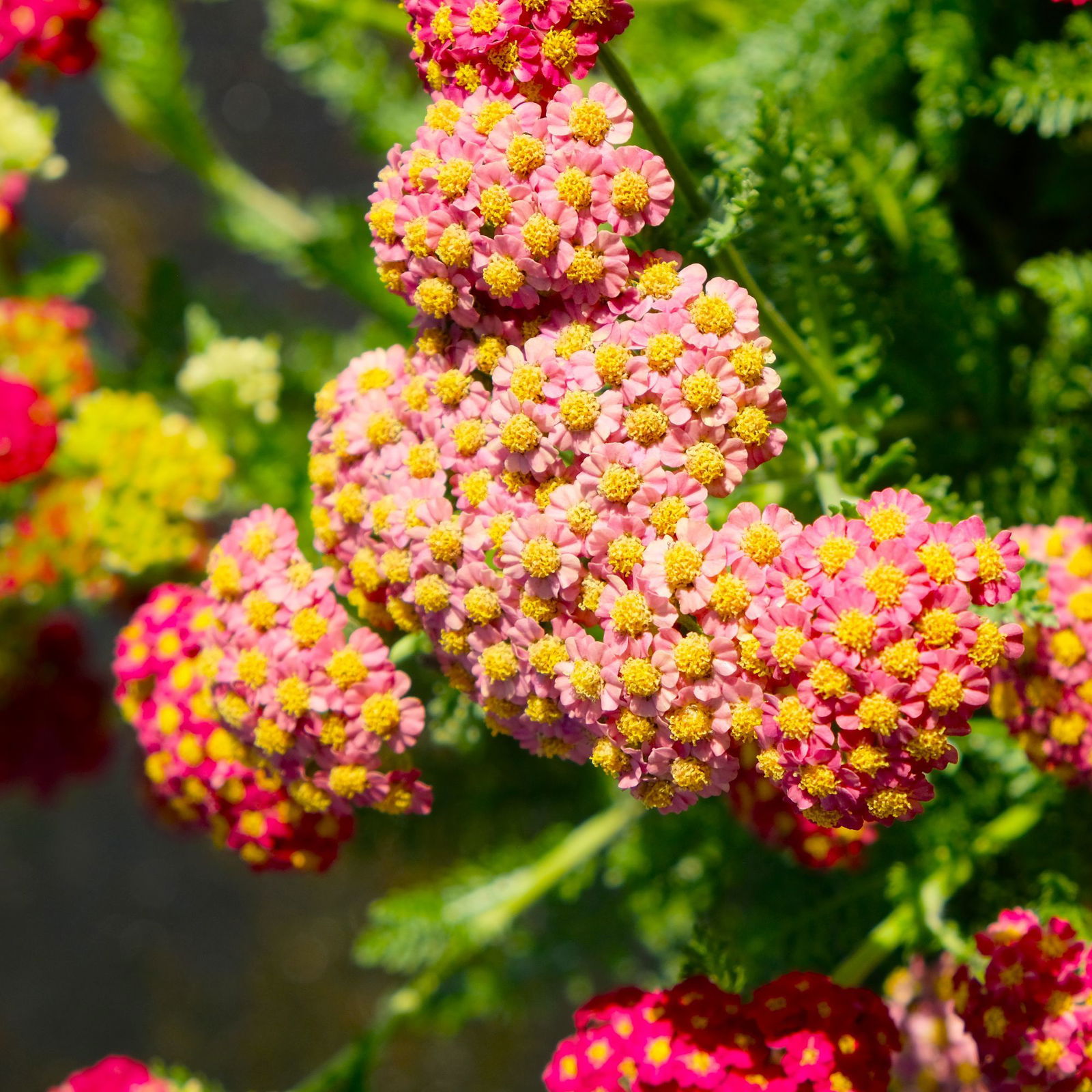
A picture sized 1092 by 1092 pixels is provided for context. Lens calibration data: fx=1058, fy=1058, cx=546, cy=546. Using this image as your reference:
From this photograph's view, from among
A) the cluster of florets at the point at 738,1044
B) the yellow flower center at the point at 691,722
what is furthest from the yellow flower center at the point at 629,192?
the cluster of florets at the point at 738,1044

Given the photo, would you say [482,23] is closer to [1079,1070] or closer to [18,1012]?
[1079,1070]

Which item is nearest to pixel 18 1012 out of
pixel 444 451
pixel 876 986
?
pixel 876 986

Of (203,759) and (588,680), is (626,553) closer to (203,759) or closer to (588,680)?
(588,680)

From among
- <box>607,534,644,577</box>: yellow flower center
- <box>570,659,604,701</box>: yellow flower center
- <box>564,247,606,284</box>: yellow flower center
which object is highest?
<box>564,247,606,284</box>: yellow flower center

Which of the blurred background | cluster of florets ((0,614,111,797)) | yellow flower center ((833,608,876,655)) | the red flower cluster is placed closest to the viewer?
yellow flower center ((833,608,876,655))

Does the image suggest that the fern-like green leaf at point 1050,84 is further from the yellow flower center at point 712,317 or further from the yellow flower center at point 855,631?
the yellow flower center at point 855,631

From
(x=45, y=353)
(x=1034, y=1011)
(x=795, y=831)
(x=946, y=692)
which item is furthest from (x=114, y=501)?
(x=1034, y=1011)

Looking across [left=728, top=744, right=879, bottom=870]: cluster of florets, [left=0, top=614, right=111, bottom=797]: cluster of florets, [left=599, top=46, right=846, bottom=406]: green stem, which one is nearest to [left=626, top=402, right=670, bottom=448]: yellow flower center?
[left=599, top=46, right=846, bottom=406]: green stem

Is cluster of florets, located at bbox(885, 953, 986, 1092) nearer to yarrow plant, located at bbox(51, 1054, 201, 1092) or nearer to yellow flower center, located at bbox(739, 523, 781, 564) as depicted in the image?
yellow flower center, located at bbox(739, 523, 781, 564)
